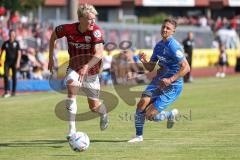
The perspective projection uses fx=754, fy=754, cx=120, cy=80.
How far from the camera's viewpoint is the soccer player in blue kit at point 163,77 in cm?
1163

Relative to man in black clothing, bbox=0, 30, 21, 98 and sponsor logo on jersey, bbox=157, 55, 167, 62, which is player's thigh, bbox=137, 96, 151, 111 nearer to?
sponsor logo on jersey, bbox=157, 55, 167, 62

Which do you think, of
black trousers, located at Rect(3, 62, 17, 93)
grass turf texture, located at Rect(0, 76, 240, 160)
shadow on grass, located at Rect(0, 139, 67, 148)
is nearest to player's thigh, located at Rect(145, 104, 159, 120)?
grass turf texture, located at Rect(0, 76, 240, 160)

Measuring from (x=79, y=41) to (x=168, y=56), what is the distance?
4.63 feet

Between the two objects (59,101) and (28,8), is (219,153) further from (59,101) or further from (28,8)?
(28,8)

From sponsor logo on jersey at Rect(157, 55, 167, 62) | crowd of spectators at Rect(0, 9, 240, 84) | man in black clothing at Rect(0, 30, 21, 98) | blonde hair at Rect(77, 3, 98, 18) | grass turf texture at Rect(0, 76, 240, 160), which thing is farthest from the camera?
crowd of spectators at Rect(0, 9, 240, 84)

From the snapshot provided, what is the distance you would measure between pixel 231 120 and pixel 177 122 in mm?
1063

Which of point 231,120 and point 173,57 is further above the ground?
point 173,57

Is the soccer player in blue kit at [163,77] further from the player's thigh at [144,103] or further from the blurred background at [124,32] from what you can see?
the blurred background at [124,32]

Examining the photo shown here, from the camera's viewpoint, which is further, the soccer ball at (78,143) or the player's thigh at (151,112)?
the player's thigh at (151,112)

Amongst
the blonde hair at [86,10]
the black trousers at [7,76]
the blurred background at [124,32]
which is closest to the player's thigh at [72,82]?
the blonde hair at [86,10]

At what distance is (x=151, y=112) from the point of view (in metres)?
11.8

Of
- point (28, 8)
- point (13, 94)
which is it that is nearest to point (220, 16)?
point (28, 8)

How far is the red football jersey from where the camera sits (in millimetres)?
11633

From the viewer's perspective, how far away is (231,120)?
1467 centimetres
